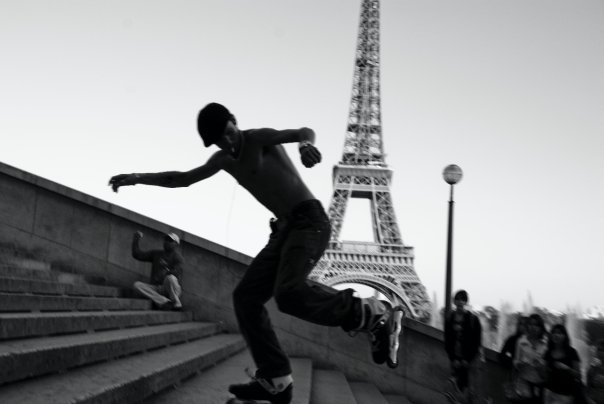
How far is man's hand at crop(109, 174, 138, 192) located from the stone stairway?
3.29 feet

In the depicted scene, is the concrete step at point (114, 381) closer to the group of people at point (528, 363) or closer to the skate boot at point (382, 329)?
the skate boot at point (382, 329)

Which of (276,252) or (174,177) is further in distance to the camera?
(174,177)

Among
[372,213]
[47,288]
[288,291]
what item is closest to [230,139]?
[288,291]

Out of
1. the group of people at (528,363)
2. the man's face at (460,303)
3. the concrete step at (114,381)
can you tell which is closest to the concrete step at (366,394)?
the group of people at (528,363)

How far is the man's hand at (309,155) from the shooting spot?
3283 millimetres

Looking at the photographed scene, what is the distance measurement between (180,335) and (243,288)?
296 cm

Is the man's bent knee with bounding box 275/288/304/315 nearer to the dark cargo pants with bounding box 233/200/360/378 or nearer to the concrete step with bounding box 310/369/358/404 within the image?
the dark cargo pants with bounding box 233/200/360/378

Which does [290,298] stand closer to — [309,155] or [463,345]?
[309,155]

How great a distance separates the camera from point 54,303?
16.5 feet

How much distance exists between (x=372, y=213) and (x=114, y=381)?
39.9 m

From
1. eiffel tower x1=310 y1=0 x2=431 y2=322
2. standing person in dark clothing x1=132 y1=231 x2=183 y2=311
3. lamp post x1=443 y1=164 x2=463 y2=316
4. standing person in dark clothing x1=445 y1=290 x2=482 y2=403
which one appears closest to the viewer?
standing person in dark clothing x1=445 y1=290 x2=482 y2=403

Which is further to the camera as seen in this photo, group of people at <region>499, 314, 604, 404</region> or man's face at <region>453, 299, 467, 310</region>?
man's face at <region>453, 299, 467, 310</region>

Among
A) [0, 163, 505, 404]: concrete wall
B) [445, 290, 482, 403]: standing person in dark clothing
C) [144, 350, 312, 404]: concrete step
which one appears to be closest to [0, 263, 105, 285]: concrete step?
[0, 163, 505, 404]: concrete wall

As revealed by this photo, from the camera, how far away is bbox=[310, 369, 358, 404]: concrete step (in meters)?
5.64
